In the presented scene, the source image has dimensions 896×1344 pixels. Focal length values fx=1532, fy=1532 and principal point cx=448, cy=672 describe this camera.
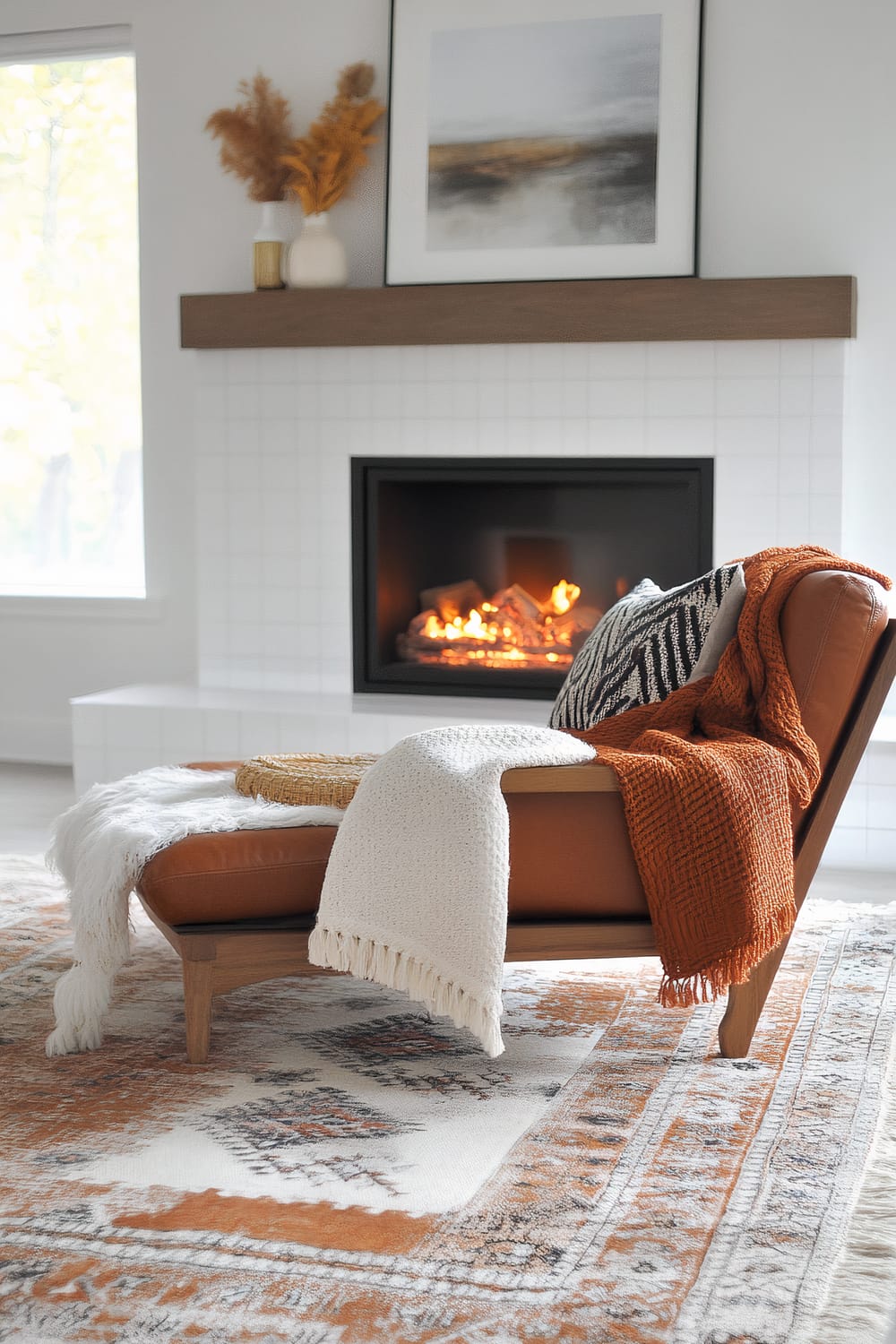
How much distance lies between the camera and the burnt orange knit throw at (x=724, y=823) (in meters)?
2.32

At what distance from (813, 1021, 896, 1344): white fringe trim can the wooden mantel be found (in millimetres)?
2516

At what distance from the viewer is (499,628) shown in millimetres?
4727

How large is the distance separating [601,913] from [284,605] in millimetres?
2488

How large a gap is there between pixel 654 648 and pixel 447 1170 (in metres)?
1.04

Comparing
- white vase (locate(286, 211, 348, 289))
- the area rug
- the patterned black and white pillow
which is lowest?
the area rug

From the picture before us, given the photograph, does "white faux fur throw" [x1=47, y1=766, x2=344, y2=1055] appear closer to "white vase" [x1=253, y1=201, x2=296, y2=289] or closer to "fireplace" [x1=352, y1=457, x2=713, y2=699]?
"fireplace" [x1=352, y1=457, x2=713, y2=699]

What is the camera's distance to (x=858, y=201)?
4203 millimetres

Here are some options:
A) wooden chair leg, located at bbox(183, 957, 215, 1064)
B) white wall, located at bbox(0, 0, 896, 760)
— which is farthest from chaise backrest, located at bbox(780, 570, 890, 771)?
white wall, located at bbox(0, 0, 896, 760)

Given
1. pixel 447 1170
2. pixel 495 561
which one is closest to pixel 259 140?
pixel 495 561

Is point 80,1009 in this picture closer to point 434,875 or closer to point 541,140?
point 434,875

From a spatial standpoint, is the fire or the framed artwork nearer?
the framed artwork

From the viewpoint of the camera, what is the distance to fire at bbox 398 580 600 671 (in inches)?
183

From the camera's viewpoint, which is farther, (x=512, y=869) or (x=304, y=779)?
(x=304, y=779)

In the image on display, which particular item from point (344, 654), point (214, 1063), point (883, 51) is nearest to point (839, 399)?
point (883, 51)
